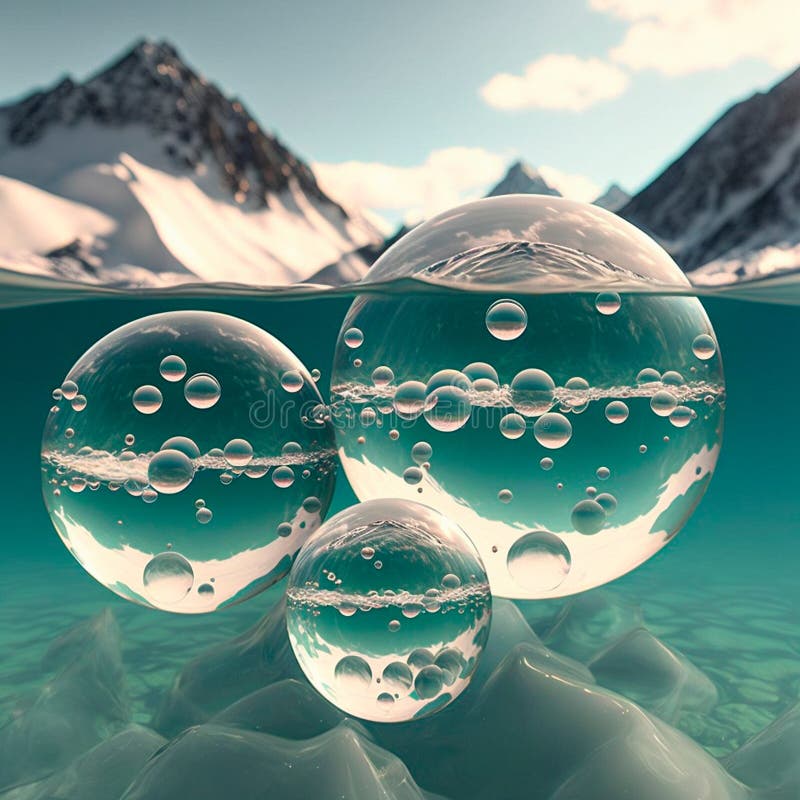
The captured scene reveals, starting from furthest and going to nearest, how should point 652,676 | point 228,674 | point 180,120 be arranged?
1. point 180,120
2. point 652,676
3. point 228,674

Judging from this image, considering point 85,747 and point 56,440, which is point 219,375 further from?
point 85,747

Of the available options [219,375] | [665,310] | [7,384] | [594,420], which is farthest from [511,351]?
[7,384]

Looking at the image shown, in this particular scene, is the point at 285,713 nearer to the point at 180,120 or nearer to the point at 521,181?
the point at 521,181

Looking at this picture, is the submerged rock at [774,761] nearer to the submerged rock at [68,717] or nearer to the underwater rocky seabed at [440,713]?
the underwater rocky seabed at [440,713]

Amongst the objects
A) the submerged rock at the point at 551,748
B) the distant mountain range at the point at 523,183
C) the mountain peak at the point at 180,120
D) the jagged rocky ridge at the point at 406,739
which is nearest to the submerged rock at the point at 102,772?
the jagged rocky ridge at the point at 406,739

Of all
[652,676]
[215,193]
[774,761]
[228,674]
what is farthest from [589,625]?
[215,193]

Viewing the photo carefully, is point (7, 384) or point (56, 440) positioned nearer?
point (56, 440)
